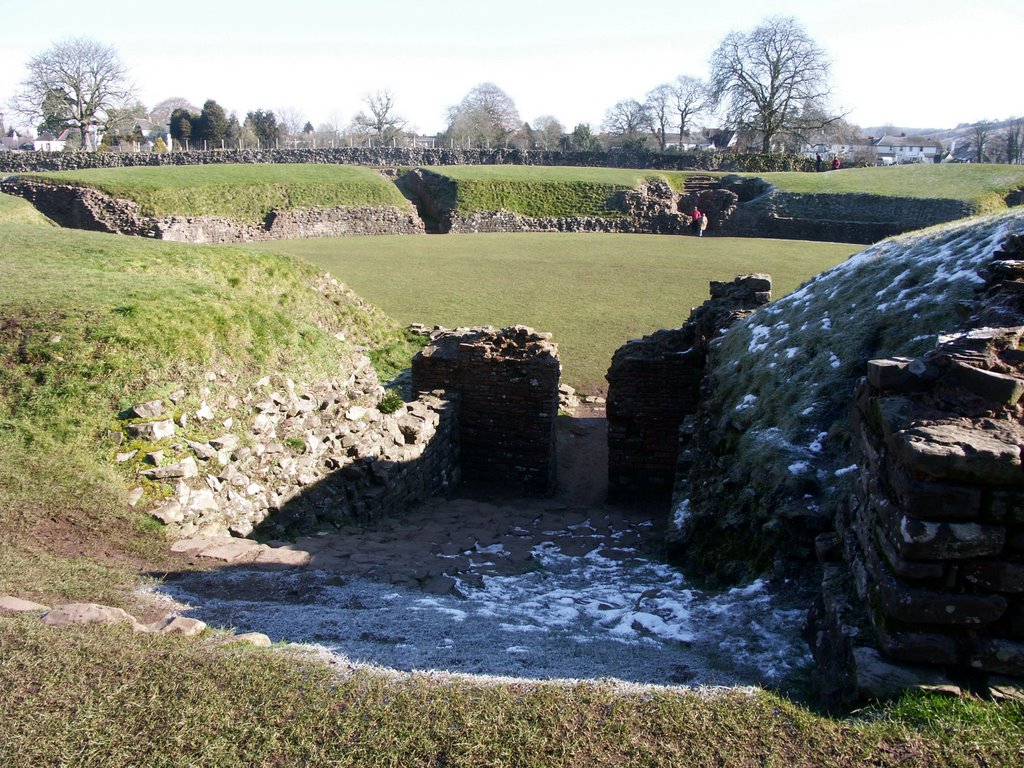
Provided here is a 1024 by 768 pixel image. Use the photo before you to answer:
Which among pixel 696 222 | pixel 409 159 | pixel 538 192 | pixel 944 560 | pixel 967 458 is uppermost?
pixel 409 159

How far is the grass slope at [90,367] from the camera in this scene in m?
5.84

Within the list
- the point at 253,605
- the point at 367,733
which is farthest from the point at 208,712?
the point at 253,605

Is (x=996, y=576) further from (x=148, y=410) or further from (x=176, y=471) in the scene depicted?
(x=148, y=410)

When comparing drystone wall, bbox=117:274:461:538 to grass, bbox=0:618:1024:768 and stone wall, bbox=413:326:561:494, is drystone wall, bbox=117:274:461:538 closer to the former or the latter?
stone wall, bbox=413:326:561:494

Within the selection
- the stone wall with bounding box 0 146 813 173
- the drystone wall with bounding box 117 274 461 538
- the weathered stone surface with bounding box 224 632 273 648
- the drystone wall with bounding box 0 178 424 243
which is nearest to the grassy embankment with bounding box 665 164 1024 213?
the stone wall with bounding box 0 146 813 173

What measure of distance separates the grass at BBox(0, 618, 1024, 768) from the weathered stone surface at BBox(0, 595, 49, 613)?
0.68m

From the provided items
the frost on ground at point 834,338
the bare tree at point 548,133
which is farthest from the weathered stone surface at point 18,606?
the bare tree at point 548,133

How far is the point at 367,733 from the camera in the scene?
334 cm

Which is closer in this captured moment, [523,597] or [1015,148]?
[523,597]

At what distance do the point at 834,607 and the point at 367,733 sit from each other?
103 inches

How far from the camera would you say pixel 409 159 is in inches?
2211

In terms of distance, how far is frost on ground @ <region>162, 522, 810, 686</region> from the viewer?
4.13 metres

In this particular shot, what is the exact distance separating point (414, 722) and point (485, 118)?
3708 inches

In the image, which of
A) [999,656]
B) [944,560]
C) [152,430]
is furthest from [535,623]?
[152,430]
